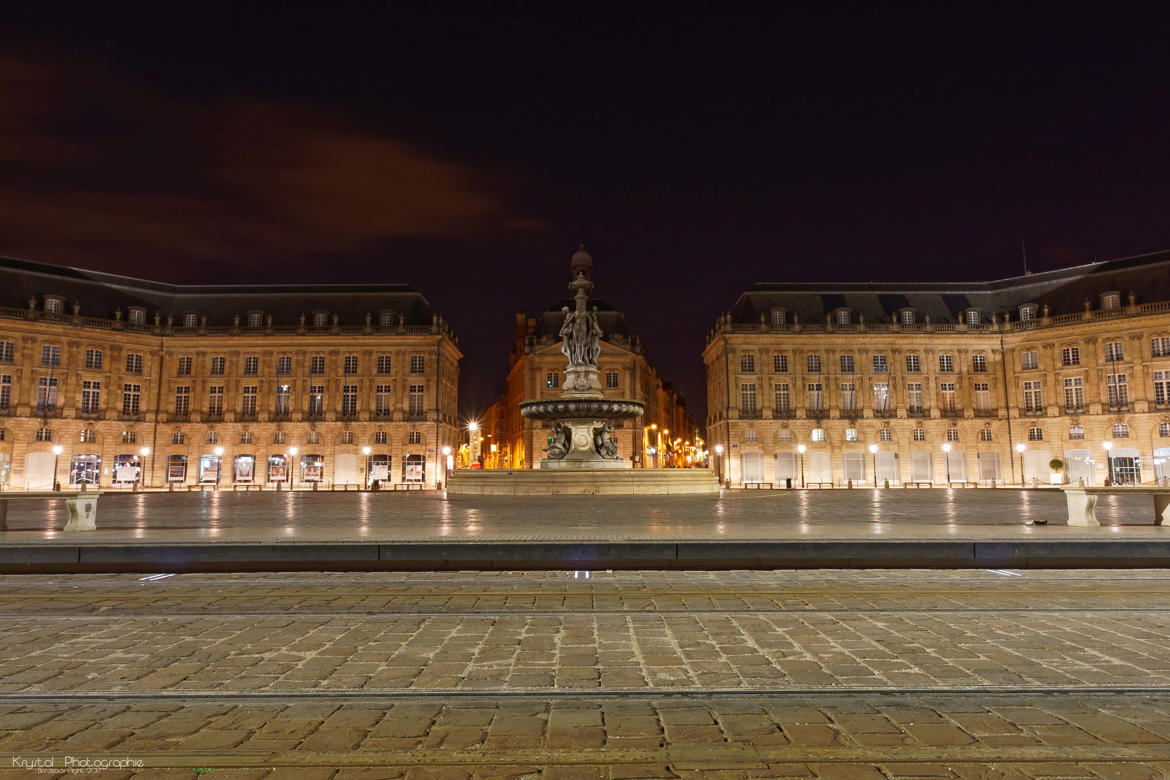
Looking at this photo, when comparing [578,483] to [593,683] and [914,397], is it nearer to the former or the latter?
[593,683]

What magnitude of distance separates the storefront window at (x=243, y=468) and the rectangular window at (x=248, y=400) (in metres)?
3.97

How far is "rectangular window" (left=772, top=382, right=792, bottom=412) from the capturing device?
6400 centimetres

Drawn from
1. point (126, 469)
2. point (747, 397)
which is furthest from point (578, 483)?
point (126, 469)

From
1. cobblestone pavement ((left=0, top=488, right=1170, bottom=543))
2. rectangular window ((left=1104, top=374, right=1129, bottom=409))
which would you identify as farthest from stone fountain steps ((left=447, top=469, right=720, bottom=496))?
rectangular window ((left=1104, top=374, right=1129, bottom=409))

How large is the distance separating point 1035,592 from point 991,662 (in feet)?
12.4

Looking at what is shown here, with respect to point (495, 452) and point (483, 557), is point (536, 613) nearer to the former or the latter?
point (483, 557)

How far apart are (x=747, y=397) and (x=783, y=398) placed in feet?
10.3

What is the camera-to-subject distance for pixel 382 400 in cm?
6384

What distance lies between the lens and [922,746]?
3506mm

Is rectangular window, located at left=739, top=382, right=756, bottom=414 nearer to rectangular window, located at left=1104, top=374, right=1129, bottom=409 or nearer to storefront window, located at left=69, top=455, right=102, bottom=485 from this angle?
rectangular window, located at left=1104, top=374, right=1129, bottom=409

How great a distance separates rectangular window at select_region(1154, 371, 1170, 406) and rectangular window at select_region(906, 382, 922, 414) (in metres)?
16.4

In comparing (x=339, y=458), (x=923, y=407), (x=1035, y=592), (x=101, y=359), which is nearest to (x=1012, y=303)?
(x=923, y=407)

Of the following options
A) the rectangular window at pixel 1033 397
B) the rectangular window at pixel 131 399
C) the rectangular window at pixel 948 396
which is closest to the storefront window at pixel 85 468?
the rectangular window at pixel 131 399

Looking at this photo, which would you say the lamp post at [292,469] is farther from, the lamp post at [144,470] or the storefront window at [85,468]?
the storefront window at [85,468]
